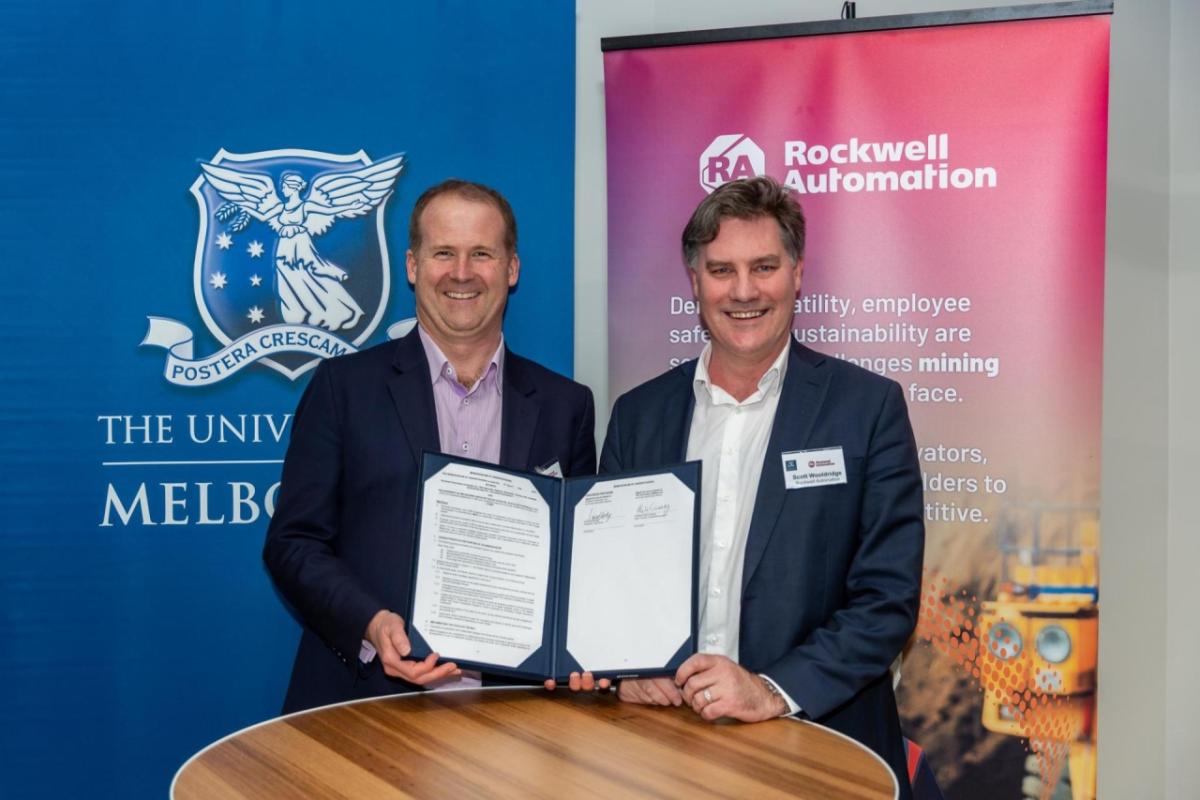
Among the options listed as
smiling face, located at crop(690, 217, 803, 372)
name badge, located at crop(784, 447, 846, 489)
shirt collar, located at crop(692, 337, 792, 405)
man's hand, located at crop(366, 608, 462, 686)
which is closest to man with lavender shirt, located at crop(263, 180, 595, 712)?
man's hand, located at crop(366, 608, 462, 686)

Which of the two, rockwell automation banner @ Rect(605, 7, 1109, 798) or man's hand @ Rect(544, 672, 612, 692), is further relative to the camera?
rockwell automation banner @ Rect(605, 7, 1109, 798)

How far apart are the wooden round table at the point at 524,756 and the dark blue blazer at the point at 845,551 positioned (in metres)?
0.25

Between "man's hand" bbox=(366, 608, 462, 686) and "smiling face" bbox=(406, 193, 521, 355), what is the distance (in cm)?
86

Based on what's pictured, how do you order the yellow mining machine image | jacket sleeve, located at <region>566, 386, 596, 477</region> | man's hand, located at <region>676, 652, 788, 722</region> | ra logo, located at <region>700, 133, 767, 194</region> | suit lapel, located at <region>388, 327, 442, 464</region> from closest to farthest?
man's hand, located at <region>676, 652, 788, 722</region> < suit lapel, located at <region>388, 327, 442, 464</region> < jacket sleeve, located at <region>566, 386, 596, 477</region> < the yellow mining machine image < ra logo, located at <region>700, 133, 767, 194</region>

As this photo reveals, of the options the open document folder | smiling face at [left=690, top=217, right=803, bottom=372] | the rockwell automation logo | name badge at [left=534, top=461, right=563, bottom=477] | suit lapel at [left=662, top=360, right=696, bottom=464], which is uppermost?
the rockwell automation logo

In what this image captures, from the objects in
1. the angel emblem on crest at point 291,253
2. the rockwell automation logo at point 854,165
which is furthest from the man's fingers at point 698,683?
the angel emblem on crest at point 291,253

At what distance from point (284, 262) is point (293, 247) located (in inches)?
2.4

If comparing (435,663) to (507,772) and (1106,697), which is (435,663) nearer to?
(507,772)

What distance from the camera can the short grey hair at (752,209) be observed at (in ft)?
8.03

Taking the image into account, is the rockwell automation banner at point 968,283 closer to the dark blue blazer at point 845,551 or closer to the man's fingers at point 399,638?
the dark blue blazer at point 845,551

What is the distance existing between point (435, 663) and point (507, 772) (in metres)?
0.38

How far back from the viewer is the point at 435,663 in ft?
6.86

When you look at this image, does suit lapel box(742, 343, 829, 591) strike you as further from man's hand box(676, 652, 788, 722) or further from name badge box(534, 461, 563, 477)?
name badge box(534, 461, 563, 477)

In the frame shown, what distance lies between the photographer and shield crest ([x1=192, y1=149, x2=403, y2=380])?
3480 millimetres
